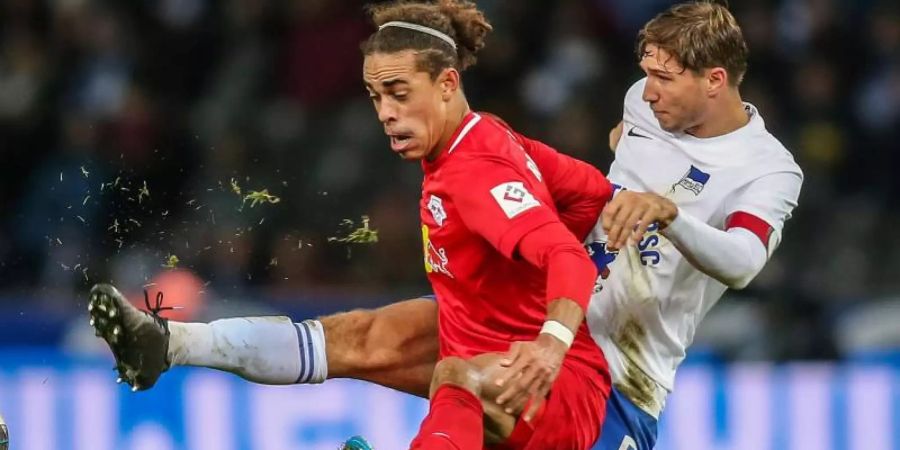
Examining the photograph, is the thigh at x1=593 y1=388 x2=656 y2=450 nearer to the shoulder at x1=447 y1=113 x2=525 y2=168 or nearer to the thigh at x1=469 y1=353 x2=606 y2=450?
the thigh at x1=469 y1=353 x2=606 y2=450

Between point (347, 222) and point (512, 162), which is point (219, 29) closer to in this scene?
point (347, 222)

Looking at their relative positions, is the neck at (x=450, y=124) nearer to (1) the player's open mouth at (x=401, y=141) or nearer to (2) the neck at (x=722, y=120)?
(1) the player's open mouth at (x=401, y=141)

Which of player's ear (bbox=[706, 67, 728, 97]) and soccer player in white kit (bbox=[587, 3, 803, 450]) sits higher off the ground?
player's ear (bbox=[706, 67, 728, 97])

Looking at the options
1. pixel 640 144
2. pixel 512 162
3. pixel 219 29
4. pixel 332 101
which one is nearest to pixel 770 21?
pixel 332 101

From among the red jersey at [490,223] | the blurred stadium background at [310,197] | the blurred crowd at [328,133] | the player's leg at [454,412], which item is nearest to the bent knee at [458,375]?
the player's leg at [454,412]

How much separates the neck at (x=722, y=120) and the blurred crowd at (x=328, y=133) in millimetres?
3400

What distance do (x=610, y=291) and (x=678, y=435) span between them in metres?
3.12

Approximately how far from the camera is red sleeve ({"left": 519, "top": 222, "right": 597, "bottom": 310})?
→ 4520mm

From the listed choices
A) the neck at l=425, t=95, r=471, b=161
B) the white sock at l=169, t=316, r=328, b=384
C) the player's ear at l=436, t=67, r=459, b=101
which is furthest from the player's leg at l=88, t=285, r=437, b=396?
the player's ear at l=436, t=67, r=459, b=101

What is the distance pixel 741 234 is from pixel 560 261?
3.02ft

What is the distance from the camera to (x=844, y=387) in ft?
28.2

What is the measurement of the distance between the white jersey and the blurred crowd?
3298 mm

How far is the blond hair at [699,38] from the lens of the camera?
213 inches

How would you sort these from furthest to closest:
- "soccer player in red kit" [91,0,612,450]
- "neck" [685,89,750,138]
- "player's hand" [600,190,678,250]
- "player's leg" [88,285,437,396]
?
"neck" [685,89,750,138] < "player's leg" [88,285,437,396] < "player's hand" [600,190,678,250] < "soccer player in red kit" [91,0,612,450]
